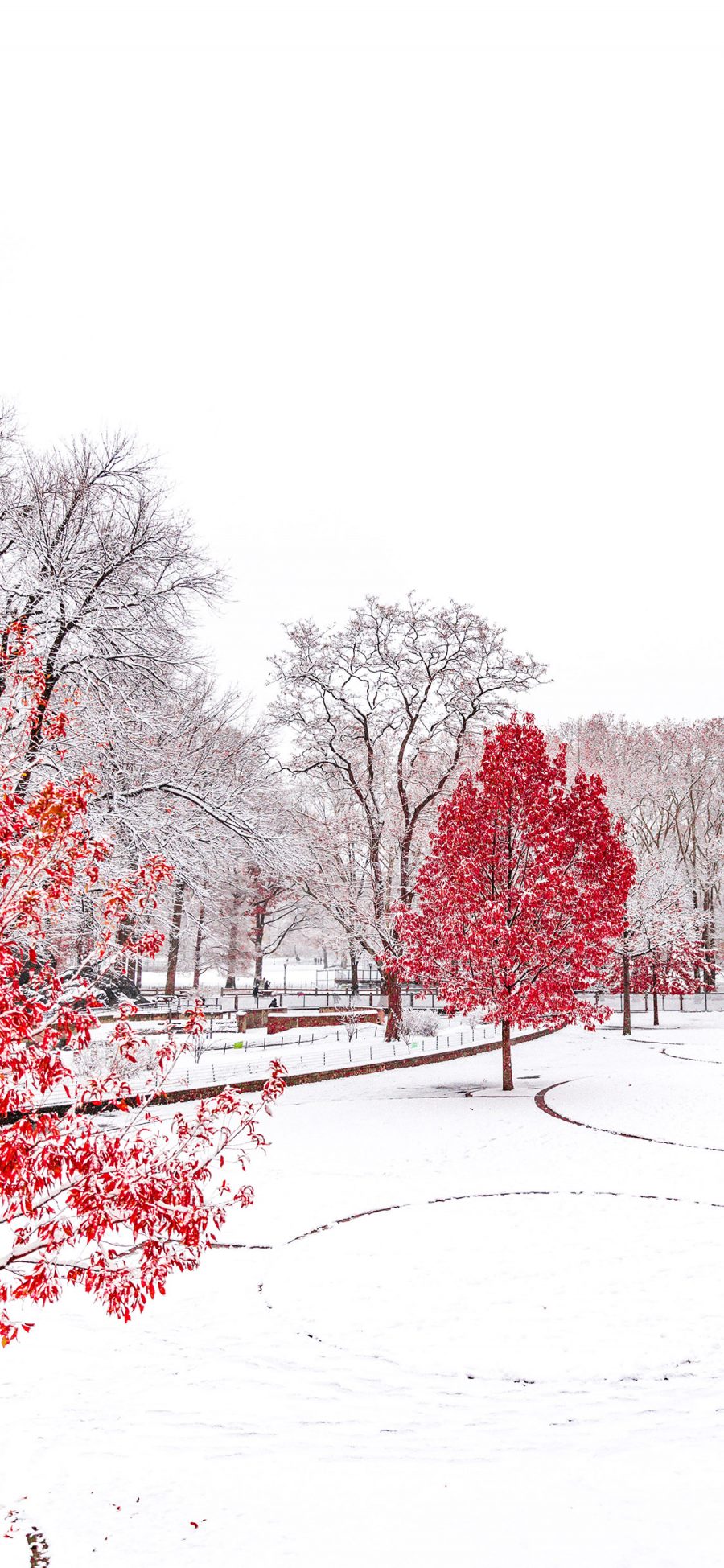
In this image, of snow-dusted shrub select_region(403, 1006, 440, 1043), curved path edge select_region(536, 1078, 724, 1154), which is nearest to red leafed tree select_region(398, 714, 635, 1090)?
curved path edge select_region(536, 1078, 724, 1154)

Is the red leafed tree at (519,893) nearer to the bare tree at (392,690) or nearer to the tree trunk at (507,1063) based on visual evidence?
the tree trunk at (507,1063)

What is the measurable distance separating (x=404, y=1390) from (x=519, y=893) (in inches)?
502

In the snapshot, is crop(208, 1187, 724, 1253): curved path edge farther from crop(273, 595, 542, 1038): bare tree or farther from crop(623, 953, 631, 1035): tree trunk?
crop(623, 953, 631, 1035): tree trunk

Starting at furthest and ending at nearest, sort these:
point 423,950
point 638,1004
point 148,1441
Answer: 1. point 638,1004
2. point 423,950
3. point 148,1441

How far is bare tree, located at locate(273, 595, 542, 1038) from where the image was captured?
89.4 ft

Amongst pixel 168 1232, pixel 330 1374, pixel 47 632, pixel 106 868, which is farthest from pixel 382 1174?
pixel 47 632

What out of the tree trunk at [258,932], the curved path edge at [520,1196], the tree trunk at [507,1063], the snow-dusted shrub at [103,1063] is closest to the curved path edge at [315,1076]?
the snow-dusted shrub at [103,1063]

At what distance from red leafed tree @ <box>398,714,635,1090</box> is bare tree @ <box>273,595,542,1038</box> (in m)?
7.78

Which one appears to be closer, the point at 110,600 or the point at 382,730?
the point at 110,600

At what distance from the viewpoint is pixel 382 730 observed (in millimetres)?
29234

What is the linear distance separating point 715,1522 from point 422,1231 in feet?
16.6

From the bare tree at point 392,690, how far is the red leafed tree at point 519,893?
7.78 meters

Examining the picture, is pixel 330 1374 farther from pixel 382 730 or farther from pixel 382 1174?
pixel 382 730

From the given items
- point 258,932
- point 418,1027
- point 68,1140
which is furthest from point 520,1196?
point 258,932
